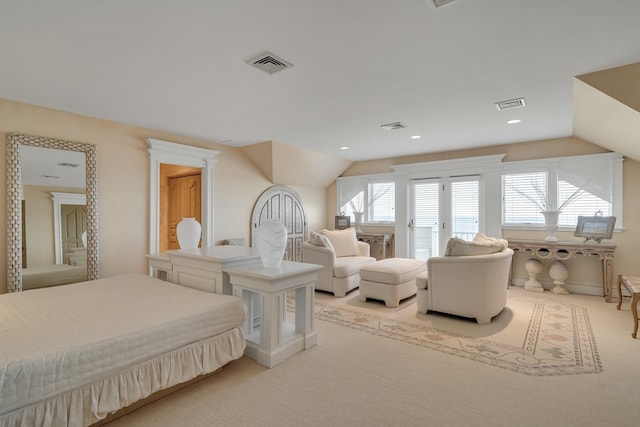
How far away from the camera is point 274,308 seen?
7.86 ft

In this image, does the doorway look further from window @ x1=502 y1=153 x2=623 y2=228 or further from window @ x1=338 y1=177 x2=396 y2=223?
window @ x1=502 y1=153 x2=623 y2=228

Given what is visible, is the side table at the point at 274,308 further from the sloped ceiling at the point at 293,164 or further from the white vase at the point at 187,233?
the sloped ceiling at the point at 293,164

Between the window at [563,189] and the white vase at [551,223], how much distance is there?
35 centimetres

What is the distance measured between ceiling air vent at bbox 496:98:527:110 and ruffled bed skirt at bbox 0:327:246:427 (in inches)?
136

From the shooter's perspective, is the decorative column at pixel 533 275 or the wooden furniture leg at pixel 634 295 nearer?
the wooden furniture leg at pixel 634 295

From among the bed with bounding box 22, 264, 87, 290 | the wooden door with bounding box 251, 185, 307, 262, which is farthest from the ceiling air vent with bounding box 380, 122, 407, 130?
the bed with bounding box 22, 264, 87, 290

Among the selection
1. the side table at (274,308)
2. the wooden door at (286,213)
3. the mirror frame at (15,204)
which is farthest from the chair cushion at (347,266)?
the mirror frame at (15,204)

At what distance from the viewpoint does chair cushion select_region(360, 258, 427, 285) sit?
3990 millimetres

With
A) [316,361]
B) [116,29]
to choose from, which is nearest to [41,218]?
[116,29]

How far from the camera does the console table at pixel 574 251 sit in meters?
4.20

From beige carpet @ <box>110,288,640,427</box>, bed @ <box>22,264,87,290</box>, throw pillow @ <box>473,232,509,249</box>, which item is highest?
throw pillow @ <box>473,232,509,249</box>

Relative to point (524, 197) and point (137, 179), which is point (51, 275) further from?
point (524, 197)

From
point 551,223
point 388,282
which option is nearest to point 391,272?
point 388,282

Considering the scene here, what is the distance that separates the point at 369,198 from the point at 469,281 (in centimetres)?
372
